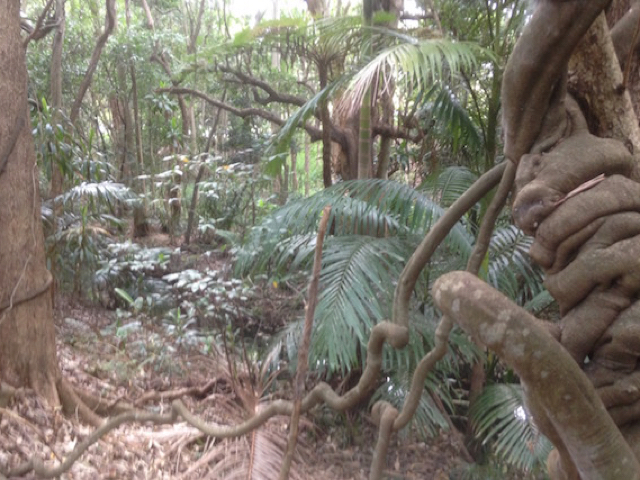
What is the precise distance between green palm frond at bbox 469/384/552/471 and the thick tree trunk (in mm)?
2130

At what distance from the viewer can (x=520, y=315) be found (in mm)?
782

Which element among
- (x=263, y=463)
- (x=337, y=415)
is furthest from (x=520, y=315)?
(x=337, y=415)

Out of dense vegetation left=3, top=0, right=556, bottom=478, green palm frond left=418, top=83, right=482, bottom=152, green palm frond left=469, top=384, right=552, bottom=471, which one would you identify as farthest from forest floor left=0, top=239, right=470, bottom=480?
green palm frond left=418, top=83, right=482, bottom=152

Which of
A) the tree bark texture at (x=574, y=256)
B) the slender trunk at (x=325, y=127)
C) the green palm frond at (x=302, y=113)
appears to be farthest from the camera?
the slender trunk at (x=325, y=127)

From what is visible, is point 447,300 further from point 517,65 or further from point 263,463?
point 263,463

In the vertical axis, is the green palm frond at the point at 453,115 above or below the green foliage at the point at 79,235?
above

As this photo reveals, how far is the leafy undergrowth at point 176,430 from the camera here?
2199 mm

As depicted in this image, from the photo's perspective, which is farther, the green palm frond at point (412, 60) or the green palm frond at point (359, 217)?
the green palm frond at point (359, 217)

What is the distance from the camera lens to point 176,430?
8.34 feet

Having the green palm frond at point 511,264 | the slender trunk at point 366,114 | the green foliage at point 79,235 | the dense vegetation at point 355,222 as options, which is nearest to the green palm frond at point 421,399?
the dense vegetation at point 355,222

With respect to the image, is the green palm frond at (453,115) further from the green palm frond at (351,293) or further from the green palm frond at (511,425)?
the green palm frond at (511,425)

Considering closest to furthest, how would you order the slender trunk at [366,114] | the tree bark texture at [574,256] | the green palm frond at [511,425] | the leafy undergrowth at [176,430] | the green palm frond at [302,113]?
the tree bark texture at [574,256] → the leafy undergrowth at [176,430] → the green palm frond at [511,425] → the green palm frond at [302,113] → the slender trunk at [366,114]

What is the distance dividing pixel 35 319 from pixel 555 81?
7.74 feet

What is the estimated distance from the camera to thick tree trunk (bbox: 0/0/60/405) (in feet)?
7.39
